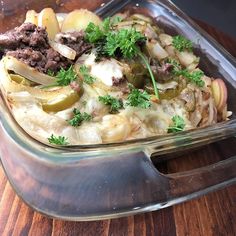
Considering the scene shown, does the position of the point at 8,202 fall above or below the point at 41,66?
below

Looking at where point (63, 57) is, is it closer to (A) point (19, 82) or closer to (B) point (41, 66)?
(B) point (41, 66)

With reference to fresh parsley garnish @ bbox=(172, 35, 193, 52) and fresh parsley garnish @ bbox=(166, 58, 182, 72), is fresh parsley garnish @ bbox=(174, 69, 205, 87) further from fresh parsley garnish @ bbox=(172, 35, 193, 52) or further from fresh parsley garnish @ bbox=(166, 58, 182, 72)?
fresh parsley garnish @ bbox=(172, 35, 193, 52)

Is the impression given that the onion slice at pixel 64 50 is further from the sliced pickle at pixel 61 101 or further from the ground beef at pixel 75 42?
the sliced pickle at pixel 61 101

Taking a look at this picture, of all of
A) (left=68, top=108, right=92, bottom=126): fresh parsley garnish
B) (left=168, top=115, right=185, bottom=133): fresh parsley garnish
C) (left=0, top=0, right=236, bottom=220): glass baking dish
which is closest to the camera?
(left=0, top=0, right=236, bottom=220): glass baking dish

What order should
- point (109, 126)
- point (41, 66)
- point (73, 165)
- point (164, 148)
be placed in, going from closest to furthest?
point (73, 165), point (164, 148), point (109, 126), point (41, 66)

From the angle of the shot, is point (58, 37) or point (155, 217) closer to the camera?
point (155, 217)

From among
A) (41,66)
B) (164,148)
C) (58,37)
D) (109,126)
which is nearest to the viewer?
(164,148)

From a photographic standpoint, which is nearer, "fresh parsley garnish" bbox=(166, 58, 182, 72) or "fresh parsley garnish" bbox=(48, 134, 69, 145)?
"fresh parsley garnish" bbox=(48, 134, 69, 145)

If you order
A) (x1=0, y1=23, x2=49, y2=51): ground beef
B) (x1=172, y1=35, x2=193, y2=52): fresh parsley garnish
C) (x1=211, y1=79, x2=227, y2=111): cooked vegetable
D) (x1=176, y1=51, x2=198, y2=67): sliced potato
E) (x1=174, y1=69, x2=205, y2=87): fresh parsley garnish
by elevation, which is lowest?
(x1=211, y1=79, x2=227, y2=111): cooked vegetable

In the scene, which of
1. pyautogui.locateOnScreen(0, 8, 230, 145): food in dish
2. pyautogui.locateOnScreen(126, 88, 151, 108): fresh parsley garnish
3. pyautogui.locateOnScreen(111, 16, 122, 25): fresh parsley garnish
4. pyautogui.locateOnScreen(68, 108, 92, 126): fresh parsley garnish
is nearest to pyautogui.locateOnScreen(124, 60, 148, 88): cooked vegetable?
pyautogui.locateOnScreen(0, 8, 230, 145): food in dish

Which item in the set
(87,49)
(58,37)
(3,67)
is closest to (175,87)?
(87,49)
